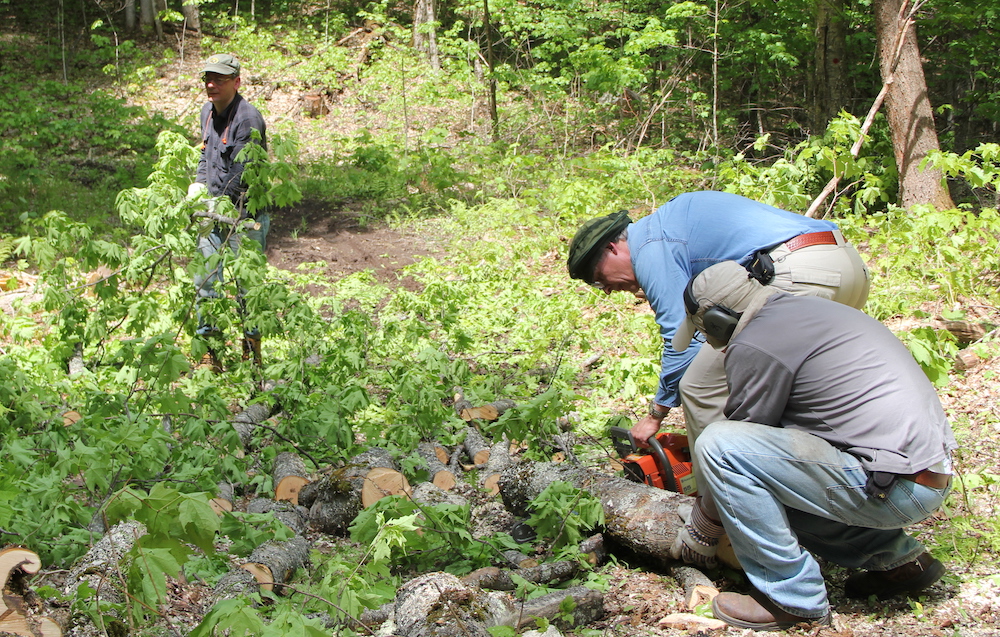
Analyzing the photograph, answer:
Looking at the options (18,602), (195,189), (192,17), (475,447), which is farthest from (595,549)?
(192,17)

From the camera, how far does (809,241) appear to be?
3.09 m

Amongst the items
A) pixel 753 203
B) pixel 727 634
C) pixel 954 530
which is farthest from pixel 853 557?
pixel 753 203

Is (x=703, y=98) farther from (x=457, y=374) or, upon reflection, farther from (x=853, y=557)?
(x=853, y=557)

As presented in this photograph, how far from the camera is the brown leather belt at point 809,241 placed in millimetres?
3084

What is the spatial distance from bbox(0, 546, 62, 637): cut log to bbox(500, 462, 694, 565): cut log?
5.36 feet

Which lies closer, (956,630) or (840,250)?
(956,630)

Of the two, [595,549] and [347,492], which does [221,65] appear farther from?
[595,549]

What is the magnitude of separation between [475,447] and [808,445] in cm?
218

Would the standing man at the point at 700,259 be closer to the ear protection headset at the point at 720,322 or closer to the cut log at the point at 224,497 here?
the ear protection headset at the point at 720,322

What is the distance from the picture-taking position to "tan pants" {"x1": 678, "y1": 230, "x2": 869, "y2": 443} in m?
3.00

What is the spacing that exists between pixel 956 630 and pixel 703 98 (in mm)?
9695

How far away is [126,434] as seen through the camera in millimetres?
2998

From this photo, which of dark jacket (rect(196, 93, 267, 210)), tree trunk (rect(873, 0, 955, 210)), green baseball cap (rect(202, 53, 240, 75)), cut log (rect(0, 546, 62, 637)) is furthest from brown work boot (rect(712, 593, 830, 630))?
tree trunk (rect(873, 0, 955, 210))

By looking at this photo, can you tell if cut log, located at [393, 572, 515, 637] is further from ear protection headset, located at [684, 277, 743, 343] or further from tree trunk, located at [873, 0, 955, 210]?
tree trunk, located at [873, 0, 955, 210]
